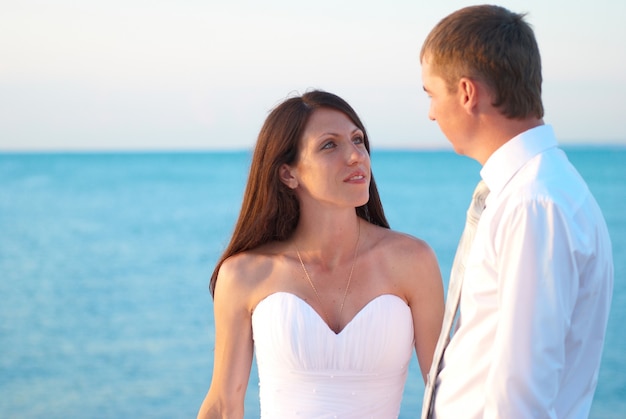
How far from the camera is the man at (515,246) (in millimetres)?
2082

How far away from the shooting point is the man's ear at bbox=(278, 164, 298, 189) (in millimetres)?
3635

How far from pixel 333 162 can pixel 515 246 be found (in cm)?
144

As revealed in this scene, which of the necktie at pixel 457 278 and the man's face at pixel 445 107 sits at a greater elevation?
the man's face at pixel 445 107

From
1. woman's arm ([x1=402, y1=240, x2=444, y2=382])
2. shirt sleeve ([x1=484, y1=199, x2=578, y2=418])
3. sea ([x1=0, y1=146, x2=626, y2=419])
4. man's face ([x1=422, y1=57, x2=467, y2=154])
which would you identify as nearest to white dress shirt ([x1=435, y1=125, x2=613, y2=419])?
shirt sleeve ([x1=484, y1=199, x2=578, y2=418])

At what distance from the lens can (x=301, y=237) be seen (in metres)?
3.72

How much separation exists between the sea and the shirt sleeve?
206 centimetres

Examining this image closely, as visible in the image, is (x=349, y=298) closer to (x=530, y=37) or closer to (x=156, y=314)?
(x=530, y=37)

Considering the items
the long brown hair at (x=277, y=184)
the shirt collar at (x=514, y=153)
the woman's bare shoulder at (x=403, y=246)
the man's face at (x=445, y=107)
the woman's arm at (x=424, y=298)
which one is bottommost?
the woman's arm at (x=424, y=298)

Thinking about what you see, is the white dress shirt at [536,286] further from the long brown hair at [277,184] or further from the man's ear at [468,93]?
the long brown hair at [277,184]

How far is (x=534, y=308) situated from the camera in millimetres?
2078

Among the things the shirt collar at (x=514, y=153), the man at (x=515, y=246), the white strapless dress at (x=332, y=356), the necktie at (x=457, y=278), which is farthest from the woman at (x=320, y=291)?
the shirt collar at (x=514, y=153)

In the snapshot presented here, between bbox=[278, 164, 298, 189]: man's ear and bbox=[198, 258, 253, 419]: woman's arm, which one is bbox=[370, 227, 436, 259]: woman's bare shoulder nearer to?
bbox=[278, 164, 298, 189]: man's ear

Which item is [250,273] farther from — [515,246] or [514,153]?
[515,246]

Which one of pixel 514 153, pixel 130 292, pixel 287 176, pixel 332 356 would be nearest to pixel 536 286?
pixel 514 153
